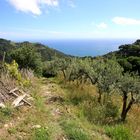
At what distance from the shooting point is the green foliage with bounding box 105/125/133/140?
919 cm

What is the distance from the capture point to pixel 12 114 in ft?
33.0

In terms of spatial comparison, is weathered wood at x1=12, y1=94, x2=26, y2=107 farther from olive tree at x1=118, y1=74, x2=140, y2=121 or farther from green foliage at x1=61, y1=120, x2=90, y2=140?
olive tree at x1=118, y1=74, x2=140, y2=121

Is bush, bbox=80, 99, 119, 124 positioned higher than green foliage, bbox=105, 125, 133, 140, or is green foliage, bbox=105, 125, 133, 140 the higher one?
green foliage, bbox=105, 125, 133, 140

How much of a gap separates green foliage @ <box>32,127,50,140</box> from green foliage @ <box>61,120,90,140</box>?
2.42 ft

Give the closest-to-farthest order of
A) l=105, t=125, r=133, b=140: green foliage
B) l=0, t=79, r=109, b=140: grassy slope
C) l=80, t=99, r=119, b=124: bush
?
l=0, t=79, r=109, b=140: grassy slope
l=105, t=125, r=133, b=140: green foliage
l=80, t=99, r=119, b=124: bush

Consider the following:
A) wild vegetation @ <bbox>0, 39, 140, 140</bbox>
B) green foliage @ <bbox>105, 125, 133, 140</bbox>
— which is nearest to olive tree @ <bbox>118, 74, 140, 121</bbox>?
wild vegetation @ <bbox>0, 39, 140, 140</bbox>

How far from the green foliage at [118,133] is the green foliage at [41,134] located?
234 centimetres

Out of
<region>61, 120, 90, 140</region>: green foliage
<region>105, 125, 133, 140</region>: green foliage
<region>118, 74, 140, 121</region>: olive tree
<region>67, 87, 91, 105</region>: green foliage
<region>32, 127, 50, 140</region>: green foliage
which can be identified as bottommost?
<region>67, 87, 91, 105</region>: green foliage

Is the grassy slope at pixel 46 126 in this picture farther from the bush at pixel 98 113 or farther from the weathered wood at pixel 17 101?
the bush at pixel 98 113

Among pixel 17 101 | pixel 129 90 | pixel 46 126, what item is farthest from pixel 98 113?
pixel 17 101

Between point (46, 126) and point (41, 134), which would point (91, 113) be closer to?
point (46, 126)

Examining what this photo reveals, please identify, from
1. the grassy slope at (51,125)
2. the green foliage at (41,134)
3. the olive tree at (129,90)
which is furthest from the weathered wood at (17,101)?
the olive tree at (129,90)

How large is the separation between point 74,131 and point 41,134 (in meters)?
1.17

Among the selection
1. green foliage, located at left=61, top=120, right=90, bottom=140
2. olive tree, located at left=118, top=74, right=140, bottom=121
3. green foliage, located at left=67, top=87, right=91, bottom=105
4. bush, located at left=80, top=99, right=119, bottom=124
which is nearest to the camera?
green foliage, located at left=61, top=120, right=90, bottom=140
